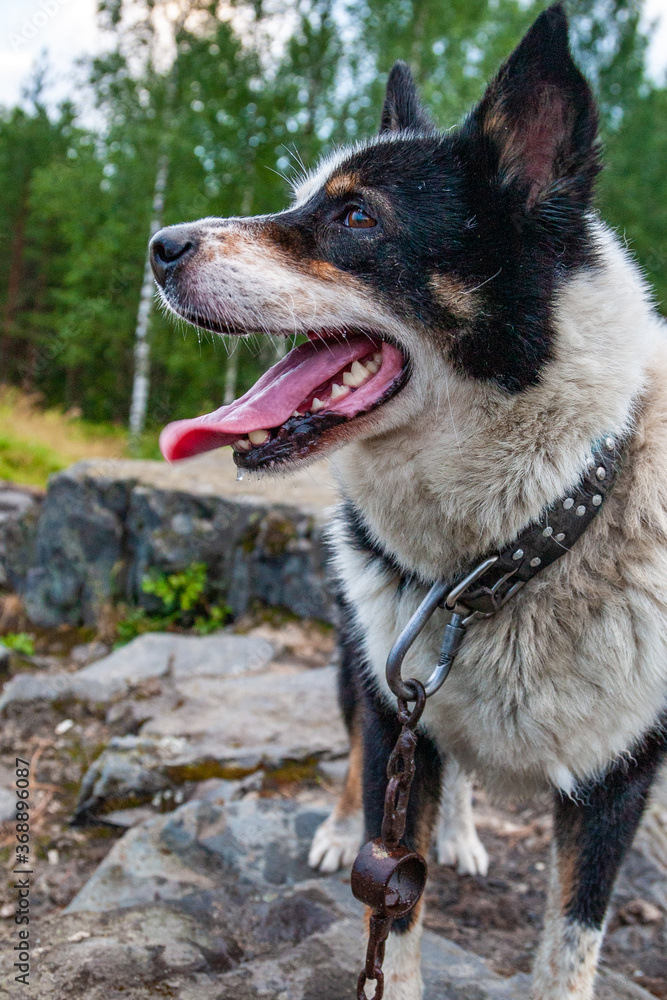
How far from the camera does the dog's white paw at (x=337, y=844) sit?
7.80 ft

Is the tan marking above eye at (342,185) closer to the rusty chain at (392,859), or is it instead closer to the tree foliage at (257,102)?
the rusty chain at (392,859)

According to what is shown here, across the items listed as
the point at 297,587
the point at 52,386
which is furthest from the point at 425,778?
the point at 52,386

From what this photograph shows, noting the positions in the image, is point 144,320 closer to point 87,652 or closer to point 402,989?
point 87,652

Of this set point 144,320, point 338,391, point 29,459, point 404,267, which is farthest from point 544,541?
point 144,320

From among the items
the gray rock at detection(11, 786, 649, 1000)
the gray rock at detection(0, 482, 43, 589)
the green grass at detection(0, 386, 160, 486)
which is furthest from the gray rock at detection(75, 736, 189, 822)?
the green grass at detection(0, 386, 160, 486)

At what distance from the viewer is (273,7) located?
11.6 meters

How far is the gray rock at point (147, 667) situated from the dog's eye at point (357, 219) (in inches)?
106

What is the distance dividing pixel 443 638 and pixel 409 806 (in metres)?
0.46

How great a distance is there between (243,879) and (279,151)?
11.3 meters

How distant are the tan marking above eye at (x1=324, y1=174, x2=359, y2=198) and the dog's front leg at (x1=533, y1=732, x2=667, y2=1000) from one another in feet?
4.76

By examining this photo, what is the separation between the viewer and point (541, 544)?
1490 mm

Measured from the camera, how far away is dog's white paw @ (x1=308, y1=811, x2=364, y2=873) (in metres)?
2.38

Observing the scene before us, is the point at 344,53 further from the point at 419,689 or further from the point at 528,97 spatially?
the point at 419,689

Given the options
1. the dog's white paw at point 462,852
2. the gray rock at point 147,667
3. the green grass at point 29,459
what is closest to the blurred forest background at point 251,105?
the green grass at point 29,459
